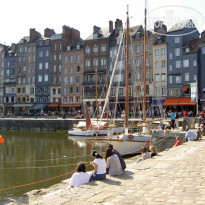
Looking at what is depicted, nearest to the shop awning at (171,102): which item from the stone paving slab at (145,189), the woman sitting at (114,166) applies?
the stone paving slab at (145,189)

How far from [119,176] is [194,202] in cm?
303

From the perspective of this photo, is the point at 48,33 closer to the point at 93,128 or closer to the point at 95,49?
the point at 95,49

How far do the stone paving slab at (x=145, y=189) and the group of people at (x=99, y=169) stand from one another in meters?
0.22

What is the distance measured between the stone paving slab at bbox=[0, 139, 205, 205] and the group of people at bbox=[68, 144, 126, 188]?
221mm

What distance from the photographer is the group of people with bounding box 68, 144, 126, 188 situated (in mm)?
7145

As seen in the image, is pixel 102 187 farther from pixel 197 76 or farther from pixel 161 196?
pixel 197 76

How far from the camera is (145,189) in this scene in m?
6.37

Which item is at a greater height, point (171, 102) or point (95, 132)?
point (171, 102)

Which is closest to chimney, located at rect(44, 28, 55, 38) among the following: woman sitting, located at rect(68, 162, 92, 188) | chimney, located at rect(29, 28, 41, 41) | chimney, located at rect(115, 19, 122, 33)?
chimney, located at rect(29, 28, 41, 41)

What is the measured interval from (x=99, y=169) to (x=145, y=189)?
167cm

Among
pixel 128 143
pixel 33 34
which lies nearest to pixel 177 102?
pixel 128 143

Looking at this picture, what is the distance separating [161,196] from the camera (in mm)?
5734

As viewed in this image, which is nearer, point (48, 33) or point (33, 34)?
point (48, 33)

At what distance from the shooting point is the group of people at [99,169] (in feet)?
23.4
